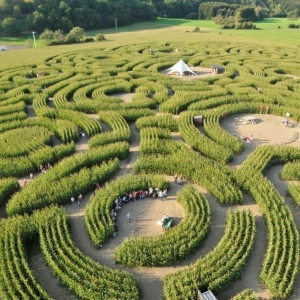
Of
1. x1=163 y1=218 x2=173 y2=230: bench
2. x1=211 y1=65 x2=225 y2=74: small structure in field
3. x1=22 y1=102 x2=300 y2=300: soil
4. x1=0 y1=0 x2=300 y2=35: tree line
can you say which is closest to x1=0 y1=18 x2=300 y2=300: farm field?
x1=22 y1=102 x2=300 y2=300: soil

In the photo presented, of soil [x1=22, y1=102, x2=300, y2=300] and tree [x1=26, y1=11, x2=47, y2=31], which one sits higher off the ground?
tree [x1=26, y1=11, x2=47, y2=31]

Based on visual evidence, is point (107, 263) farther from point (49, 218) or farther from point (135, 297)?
point (49, 218)

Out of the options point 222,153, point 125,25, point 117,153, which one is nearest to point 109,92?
point 117,153

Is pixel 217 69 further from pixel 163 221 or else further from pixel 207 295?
pixel 207 295

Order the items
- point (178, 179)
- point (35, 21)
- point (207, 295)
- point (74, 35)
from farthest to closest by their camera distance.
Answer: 1. point (35, 21)
2. point (74, 35)
3. point (178, 179)
4. point (207, 295)

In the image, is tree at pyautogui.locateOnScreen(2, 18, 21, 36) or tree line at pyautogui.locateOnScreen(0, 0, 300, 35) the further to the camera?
tree line at pyautogui.locateOnScreen(0, 0, 300, 35)

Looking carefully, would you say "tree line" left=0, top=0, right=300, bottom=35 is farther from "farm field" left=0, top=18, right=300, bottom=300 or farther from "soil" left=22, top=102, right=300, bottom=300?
"soil" left=22, top=102, right=300, bottom=300

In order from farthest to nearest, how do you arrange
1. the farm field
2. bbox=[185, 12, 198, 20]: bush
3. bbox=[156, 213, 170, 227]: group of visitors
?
bbox=[185, 12, 198, 20]: bush < bbox=[156, 213, 170, 227]: group of visitors < the farm field

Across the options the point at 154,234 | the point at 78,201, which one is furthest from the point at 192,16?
the point at 154,234
